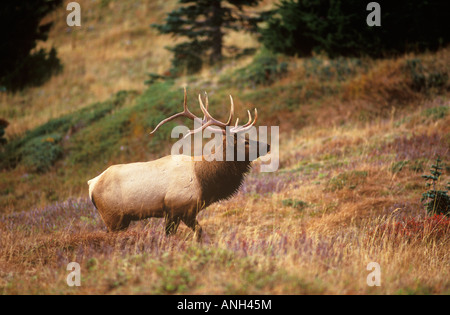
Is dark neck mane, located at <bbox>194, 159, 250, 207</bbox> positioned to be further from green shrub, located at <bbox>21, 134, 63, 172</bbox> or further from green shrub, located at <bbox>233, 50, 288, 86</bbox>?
green shrub, located at <bbox>233, 50, 288, 86</bbox>

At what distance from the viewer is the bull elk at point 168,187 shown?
496 cm

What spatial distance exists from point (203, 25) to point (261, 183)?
1228cm

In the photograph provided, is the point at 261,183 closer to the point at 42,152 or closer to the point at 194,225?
the point at 194,225

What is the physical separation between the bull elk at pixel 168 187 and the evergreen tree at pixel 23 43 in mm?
17575

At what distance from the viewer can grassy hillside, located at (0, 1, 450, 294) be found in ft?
13.2

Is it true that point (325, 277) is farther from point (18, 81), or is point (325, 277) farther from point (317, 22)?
point (18, 81)

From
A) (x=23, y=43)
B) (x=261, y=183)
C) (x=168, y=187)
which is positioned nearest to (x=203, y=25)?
(x=23, y=43)

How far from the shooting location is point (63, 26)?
30875 millimetres

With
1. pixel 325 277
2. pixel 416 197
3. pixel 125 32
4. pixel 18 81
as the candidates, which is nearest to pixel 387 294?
pixel 325 277

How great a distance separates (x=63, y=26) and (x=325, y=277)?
33.0 metres

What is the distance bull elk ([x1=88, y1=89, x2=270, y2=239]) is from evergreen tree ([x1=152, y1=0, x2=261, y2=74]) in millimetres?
14169

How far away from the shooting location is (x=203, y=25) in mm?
18547

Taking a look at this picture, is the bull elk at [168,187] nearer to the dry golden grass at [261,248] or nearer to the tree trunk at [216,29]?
the dry golden grass at [261,248]

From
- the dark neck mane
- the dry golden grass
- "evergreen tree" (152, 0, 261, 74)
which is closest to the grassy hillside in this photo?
the dry golden grass
